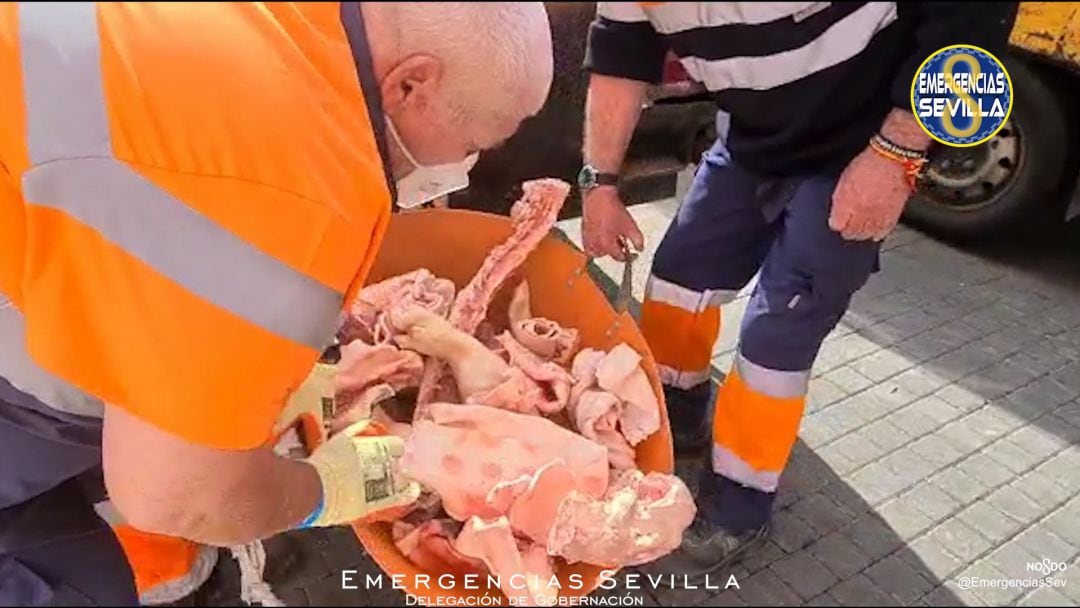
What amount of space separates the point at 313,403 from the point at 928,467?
0.44 m

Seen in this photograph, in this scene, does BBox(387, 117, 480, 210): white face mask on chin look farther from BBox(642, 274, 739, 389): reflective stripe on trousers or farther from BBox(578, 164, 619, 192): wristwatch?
BBox(642, 274, 739, 389): reflective stripe on trousers

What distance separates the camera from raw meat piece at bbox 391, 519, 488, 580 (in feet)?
2.34

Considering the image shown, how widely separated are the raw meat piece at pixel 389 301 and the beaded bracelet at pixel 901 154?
385 millimetres

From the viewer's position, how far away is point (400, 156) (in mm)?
616

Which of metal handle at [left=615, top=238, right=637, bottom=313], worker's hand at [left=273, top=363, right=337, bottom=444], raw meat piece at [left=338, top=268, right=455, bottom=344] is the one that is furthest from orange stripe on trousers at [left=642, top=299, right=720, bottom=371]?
worker's hand at [left=273, top=363, right=337, bottom=444]


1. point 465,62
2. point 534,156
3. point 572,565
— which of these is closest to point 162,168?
point 465,62

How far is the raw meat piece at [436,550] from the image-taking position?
2.34 ft

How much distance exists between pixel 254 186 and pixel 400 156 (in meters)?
0.13

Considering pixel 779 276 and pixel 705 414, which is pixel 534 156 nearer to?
pixel 779 276

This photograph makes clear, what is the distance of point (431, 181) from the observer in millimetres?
677

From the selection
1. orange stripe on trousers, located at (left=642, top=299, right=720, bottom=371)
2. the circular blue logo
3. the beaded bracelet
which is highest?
the circular blue logo

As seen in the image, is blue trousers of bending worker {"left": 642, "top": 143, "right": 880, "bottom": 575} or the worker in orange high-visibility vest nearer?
the worker in orange high-visibility vest

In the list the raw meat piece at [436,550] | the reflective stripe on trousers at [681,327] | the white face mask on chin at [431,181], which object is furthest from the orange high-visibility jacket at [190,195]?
the reflective stripe on trousers at [681,327]

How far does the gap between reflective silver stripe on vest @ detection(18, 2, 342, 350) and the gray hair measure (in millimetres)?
127
